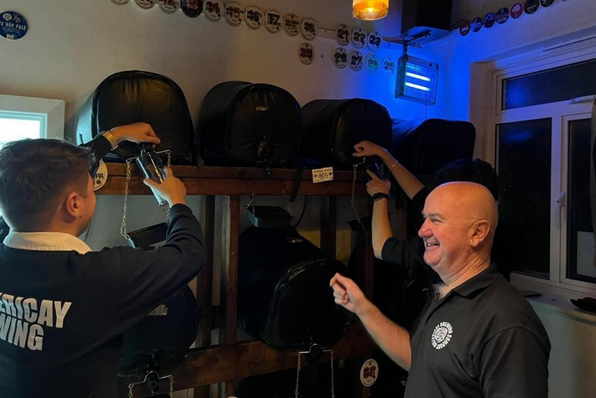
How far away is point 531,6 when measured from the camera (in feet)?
7.55

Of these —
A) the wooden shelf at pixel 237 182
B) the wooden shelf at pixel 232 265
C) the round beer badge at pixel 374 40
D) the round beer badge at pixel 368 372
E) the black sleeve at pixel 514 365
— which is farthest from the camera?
the round beer badge at pixel 374 40

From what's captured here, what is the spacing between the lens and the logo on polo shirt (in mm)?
1185

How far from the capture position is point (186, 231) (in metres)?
1.28

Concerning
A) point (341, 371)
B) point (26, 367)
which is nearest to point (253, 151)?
point (26, 367)

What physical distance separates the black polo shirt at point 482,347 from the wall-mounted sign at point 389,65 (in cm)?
179

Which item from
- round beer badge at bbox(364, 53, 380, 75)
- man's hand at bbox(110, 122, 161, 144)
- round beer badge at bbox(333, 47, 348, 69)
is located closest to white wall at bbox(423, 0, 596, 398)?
round beer badge at bbox(364, 53, 380, 75)

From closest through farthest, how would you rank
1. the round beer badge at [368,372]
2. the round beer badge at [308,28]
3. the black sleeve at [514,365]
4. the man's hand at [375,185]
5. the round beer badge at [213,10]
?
the black sleeve at [514,365] < the man's hand at [375,185] < the round beer badge at [368,372] < the round beer badge at [213,10] < the round beer badge at [308,28]

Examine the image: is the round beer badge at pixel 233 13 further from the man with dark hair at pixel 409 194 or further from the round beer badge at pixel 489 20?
the round beer badge at pixel 489 20

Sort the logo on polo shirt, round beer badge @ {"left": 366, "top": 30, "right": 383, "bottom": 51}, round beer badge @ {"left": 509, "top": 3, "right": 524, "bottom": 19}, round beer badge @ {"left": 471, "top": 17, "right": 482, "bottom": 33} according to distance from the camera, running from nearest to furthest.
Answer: the logo on polo shirt
round beer badge @ {"left": 509, "top": 3, "right": 524, "bottom": 19}
round beer badge @ {"left": 471, "top": 17, "right": 482, "bottom": 33}
round beer badge @ {"left": 366, "top": 30, "right": 383, "bottom": 51}

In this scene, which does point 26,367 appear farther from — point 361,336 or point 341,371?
point 341,371

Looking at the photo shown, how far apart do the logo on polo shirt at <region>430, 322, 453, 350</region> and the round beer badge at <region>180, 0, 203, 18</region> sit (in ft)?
5.83

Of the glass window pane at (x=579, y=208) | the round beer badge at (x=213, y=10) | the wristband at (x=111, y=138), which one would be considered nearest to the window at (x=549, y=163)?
the glass window pane at (x=579, y=208)

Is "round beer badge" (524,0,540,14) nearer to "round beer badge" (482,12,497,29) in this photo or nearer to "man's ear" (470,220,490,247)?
"round beer badge" (482,12,497,29)

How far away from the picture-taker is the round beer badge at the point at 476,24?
258 centimetres
